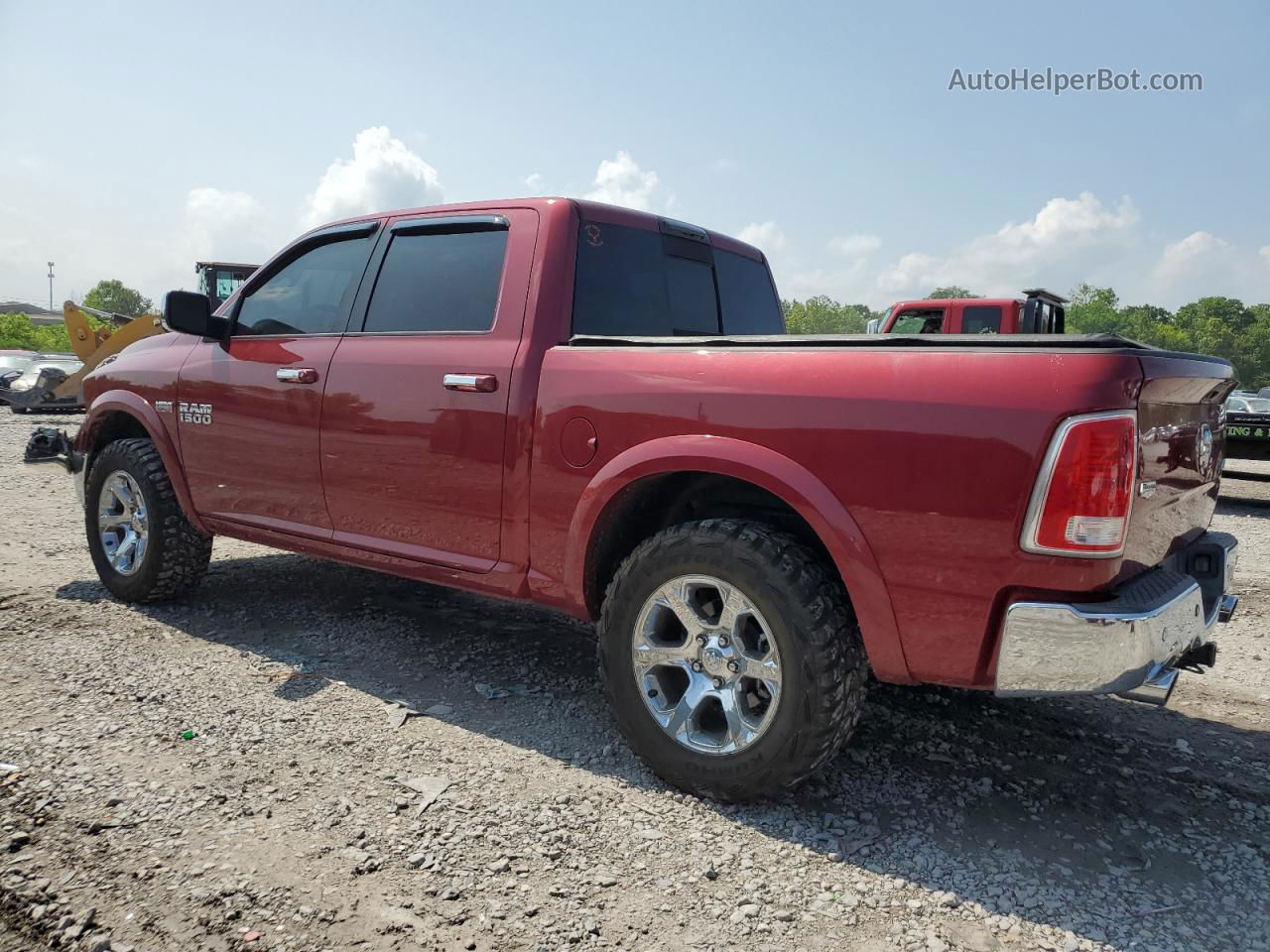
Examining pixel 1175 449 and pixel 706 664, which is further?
pixel 706 664

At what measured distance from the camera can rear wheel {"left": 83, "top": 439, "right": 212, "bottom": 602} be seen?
4.64 metres

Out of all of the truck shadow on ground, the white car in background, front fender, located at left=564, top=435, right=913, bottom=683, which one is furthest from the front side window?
the white car in background

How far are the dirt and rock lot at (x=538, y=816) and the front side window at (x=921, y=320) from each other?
28.4ft

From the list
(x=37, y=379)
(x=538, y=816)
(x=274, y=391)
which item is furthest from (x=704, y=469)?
(x=37, y=379)

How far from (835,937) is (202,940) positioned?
60.5 inches

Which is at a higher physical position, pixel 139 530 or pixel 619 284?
pixel 619 284

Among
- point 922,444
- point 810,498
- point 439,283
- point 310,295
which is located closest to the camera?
point 922,444

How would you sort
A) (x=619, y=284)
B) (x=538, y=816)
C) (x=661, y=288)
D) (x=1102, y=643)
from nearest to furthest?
(x=1102, y=643) < (x=538, y=816) < (x=619, y=284) < (x=661, y=288)

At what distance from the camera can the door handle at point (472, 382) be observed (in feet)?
10.9

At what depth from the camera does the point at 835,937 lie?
7.37 feet

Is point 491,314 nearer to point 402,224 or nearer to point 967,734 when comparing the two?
point 402,224

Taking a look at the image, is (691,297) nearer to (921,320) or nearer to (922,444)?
(922,444)

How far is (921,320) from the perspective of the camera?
1250cm

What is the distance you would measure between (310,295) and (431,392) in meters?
1.15
